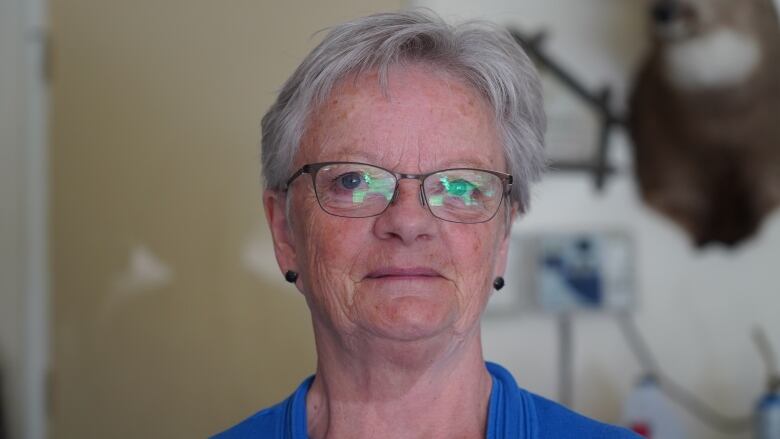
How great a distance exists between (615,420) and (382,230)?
135cm

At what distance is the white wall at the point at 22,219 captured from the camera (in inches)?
75.2

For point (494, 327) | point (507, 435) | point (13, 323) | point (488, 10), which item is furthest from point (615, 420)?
point (13, 323)

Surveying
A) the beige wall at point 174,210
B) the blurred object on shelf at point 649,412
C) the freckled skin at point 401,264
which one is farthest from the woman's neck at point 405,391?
the blurred object on shelf at point 649,412

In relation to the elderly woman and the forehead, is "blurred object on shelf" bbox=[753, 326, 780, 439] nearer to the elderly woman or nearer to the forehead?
the elderly woman

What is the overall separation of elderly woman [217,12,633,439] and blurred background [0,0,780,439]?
838 millimetres

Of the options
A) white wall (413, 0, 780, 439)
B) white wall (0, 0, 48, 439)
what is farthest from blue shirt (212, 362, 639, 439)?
white wall (0, 0, 48, 439)

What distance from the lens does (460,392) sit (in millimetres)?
868

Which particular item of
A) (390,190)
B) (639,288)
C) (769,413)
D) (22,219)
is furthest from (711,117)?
(22,219)

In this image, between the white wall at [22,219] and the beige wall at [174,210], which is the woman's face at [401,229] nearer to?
the beige wall at [174,210]

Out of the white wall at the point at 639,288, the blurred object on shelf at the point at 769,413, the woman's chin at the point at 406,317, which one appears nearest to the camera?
the woman's chin at the point at 406,317

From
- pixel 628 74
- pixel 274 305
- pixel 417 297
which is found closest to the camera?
pixel 417 297

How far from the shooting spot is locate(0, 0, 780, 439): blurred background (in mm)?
1766

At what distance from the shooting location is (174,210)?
180 cm

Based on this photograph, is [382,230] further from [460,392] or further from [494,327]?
[494,327]
